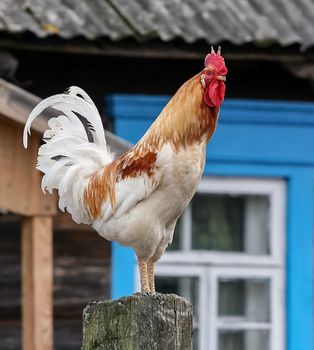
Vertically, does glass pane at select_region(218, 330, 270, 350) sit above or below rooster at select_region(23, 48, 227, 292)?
below

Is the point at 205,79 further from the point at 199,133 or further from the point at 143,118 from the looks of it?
the point at 143,118

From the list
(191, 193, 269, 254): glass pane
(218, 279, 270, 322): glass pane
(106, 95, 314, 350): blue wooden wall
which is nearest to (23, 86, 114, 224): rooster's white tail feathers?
(106, 95, 314, 350): blue wooden wall

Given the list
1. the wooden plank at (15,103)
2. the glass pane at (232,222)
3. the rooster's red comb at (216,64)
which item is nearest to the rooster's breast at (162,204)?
the rooster's red comb at (216,64)

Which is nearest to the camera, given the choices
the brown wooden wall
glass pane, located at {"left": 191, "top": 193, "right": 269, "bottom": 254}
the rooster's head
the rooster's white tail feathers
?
the rooster's head

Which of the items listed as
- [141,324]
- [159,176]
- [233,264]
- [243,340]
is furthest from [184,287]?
[141,324]

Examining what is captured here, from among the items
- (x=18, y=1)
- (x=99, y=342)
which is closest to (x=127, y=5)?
(x=18, y=1)

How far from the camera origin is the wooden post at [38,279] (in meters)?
8.19

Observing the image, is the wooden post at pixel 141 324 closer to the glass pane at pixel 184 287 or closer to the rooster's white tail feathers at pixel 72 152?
the rooster's white tail feathers at pixel 72 152

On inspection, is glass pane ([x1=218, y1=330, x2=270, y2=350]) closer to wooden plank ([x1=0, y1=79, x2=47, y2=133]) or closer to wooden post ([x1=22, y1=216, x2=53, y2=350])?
wooden post ([x1=22, y1=216, x2=53, y2=350])

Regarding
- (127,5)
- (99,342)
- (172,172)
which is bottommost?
(99,342)

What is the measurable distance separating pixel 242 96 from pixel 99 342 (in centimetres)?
519

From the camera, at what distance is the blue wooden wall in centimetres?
1024

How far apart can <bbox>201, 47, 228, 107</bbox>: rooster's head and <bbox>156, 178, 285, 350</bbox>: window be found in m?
4.32

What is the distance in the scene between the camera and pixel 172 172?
5.89m
